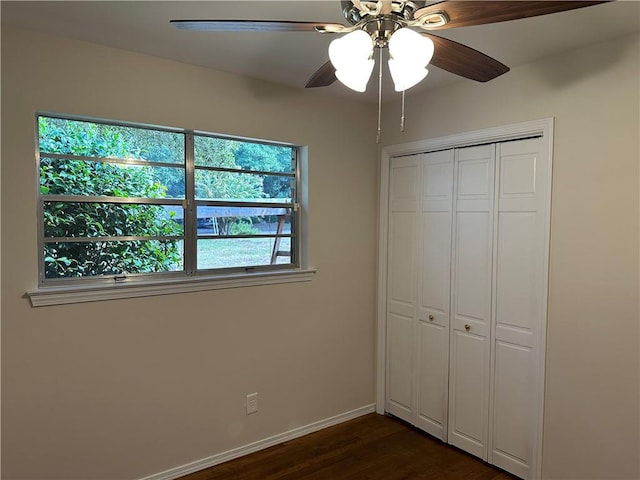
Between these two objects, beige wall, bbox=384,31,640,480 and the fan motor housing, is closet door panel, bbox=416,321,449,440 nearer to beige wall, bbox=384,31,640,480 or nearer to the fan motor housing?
beige wall, bbox=384,31,640,480

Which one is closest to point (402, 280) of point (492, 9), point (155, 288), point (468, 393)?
point (468, 393)

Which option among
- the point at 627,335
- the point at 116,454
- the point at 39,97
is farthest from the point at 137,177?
the point at 627,335

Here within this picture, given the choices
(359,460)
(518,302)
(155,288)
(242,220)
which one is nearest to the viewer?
(155,288)

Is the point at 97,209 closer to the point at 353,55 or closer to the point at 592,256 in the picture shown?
the point at 353,55

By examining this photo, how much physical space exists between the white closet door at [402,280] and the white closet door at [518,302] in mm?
657

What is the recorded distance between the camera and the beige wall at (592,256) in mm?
2080

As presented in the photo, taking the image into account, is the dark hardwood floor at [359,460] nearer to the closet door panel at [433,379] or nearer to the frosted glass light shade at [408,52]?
the closet door panel at [433,379]

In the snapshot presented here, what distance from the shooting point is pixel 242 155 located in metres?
2.85

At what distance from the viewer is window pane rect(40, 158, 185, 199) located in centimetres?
221

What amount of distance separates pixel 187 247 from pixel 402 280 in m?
1.58

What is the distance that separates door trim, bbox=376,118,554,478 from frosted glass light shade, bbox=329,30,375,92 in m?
1.47

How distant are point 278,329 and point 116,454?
115 cm

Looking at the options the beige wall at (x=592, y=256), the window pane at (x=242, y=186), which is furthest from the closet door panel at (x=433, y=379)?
the window pane at (x=242, y=186)

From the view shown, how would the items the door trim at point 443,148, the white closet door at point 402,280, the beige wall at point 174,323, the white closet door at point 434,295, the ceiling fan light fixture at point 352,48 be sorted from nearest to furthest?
1. the ceiling fan light fixture at point 352,48
2. the beige wall at point 174,323
3. the door trim at point 443,148
4. the white closet door at point 434,295
5. the white closet door at point 402,280
